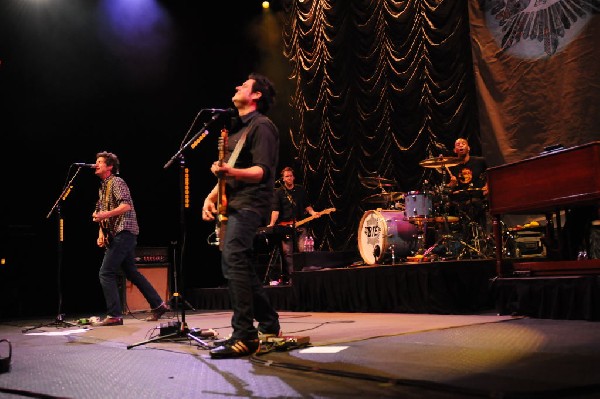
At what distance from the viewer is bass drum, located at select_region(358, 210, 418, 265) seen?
27.0ft

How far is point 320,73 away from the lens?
11.7 metres

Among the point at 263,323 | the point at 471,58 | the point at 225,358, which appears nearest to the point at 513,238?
the point at 471,58

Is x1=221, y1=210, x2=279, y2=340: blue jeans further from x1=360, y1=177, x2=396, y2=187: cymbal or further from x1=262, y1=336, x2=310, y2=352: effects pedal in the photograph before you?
x1=360, y1=177, x2=396, y2=187: cymbal

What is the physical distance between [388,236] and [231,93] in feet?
18.2

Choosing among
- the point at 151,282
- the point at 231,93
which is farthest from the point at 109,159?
the point at 231,93

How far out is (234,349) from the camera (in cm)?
377

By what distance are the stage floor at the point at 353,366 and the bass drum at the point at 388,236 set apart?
3.05 meters

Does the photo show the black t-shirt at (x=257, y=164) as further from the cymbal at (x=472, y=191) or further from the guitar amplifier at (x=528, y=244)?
the guitar amplifier at (x=528, y=244)

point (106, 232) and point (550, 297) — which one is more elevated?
point (106, 232)

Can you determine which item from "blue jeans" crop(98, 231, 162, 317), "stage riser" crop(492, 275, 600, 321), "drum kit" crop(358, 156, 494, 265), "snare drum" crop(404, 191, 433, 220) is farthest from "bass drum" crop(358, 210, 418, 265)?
"blue jeans" crop(98, 231, 162, 317)

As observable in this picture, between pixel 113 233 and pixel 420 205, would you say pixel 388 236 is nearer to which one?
pixel 420 205

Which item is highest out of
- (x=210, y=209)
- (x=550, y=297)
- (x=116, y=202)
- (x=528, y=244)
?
(x=116, y=202)

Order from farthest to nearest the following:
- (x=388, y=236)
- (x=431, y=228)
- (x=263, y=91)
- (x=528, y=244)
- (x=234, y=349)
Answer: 1. (x=431, y=228)
2. (x=388, y=236)
3. (x=528, y=244)
4. (x=263, y=91)
5. (x=234, y=349)

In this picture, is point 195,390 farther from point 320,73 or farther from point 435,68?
point 320,73
